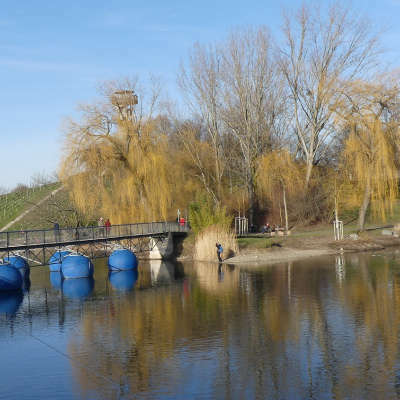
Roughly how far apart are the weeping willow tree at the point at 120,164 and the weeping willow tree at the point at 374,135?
1496cm

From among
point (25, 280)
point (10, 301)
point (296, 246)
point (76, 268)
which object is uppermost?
point (296, 246)

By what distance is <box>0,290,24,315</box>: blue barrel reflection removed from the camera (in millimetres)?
27263

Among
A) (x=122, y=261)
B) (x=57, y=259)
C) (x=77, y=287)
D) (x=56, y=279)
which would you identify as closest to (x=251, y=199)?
(x=122, y=261)

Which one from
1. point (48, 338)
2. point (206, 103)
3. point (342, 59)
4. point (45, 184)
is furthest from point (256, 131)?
point (45, 184)

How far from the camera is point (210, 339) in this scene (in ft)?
63.3

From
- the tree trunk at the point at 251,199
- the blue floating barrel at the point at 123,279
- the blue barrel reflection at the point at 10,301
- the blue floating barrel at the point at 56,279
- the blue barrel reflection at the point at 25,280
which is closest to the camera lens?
the blue barrel reflection at the point at 10,301

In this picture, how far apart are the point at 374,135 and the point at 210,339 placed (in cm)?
3186

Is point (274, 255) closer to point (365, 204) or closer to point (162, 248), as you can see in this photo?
point (162, 248)

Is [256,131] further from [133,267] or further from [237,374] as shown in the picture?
[237,374]

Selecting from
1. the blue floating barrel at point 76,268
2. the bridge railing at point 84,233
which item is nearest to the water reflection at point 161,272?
the bridge railing at point 84,233

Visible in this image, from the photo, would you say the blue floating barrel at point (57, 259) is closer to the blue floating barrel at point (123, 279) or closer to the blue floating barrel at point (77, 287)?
the blue floating barrel at point (123, 279)

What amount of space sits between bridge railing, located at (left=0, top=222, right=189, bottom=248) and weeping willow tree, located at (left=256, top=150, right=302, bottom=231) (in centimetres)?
933

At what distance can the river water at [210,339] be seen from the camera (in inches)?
572

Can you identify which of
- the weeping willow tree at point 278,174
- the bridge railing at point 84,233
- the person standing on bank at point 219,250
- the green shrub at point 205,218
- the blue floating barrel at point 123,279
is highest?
the weeping willow tree at point 278,174
